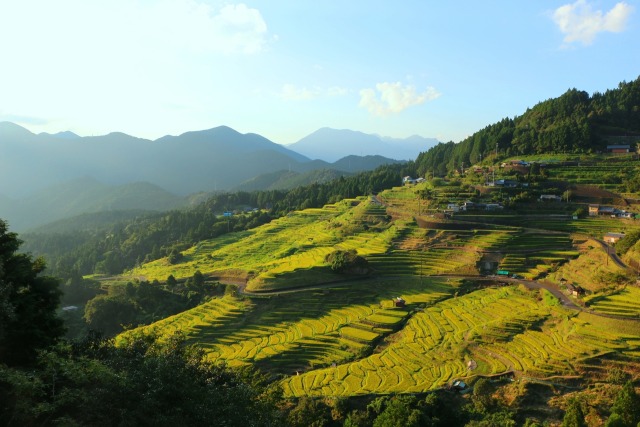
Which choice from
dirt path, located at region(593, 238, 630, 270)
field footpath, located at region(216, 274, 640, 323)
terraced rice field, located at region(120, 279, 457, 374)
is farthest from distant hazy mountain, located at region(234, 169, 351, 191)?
terraced rice field, located at region(120, 279, 457, 374)

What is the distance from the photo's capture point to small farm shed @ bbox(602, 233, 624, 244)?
1673 inches

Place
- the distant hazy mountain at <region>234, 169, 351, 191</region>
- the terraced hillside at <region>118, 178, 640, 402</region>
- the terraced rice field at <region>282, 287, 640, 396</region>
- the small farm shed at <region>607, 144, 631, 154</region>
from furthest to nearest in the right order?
1. the distant hazy mountain at <region>234, 169, 351, 191</region>
2. the small farm shed at <region>607, 144, 631, 154</region>
3. the terraced hillside at <region>118, 178, 640, 402</region>
4. the terraced rice field at <region>282, 287, 640, 396</region>

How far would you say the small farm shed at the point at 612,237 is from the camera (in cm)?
4250

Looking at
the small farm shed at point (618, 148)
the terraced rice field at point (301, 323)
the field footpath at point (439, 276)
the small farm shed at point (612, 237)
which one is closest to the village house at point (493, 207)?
the small farm shed at point (612, 237)

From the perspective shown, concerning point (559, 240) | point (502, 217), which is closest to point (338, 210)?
point (502, 217)

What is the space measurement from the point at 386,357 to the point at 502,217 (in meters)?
29.7

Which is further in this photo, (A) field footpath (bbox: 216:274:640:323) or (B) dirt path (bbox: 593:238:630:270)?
(B) dirt path (bbox: 593:238:630:270)

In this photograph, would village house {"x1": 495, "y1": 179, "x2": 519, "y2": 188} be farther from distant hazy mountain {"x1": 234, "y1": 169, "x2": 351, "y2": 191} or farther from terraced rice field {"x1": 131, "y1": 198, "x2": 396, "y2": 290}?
distant hazy mountain {"x1": 234, "y1": 169, "x2": 351, "y2": 191}

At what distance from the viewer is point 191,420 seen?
35.1ft

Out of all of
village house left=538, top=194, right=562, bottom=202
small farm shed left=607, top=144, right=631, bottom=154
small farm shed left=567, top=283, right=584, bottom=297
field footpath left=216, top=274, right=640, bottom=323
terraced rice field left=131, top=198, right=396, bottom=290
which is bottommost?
field footpath left=216, top=274, right=640, bottom=323

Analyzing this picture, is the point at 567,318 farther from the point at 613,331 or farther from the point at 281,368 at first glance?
the point at 281,368

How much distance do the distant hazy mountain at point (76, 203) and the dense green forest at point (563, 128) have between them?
4945 inches

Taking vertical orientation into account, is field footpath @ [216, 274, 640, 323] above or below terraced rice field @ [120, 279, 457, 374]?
→ above

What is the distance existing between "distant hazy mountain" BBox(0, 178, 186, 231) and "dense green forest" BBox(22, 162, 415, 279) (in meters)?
69.6
